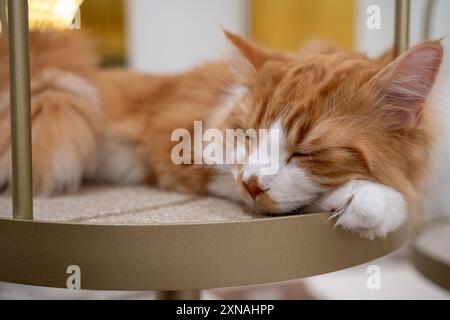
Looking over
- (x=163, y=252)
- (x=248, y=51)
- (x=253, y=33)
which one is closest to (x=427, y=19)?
(x=253, y=33)

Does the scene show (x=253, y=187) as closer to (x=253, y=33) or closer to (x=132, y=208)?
(x=132, y=208)

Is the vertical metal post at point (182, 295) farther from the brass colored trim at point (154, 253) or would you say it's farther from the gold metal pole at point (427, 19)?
the gold metal pole at point (427, 19)

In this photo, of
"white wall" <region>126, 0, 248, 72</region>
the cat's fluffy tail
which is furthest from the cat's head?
"white wall" <region>126, 0, 248, 72</region>

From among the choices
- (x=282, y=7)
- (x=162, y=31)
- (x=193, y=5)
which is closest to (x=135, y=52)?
(x=162, y=31)

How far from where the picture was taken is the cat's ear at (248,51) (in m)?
0.91

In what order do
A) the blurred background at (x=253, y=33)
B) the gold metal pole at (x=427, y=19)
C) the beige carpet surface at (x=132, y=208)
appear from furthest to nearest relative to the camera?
the blurred background at (x=253, y=33)
the gold metal pole at (x=427, y=19)
the beige carpet surface at (x=132, y=208)

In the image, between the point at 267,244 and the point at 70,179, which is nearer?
the point at 267,244

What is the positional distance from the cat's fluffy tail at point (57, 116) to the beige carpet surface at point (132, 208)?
0.06 m

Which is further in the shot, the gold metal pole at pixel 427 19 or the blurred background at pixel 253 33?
the blurred background at pixel 253 33

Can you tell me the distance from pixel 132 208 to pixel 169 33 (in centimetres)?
154

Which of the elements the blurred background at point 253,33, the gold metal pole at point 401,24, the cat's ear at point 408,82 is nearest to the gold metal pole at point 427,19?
the blurred background at point 253,33

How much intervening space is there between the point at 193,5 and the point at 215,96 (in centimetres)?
100
